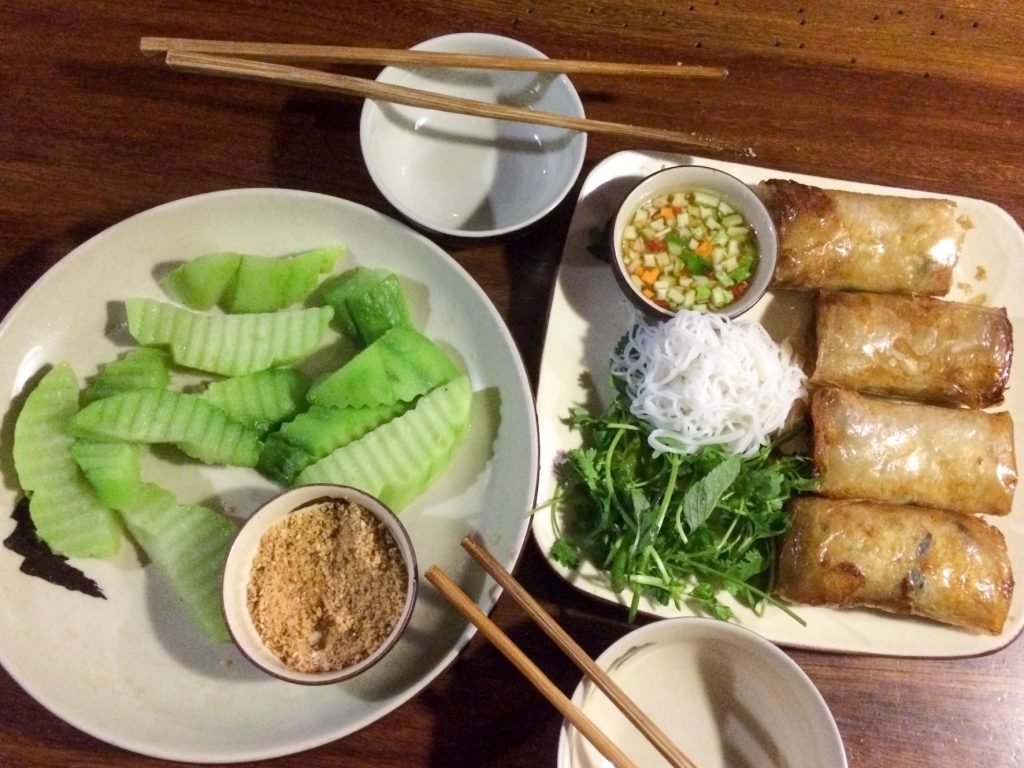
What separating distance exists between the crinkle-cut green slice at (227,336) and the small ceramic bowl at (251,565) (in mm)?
376

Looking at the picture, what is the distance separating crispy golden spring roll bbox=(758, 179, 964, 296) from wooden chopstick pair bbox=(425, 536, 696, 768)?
112cm

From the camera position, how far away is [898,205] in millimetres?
2109

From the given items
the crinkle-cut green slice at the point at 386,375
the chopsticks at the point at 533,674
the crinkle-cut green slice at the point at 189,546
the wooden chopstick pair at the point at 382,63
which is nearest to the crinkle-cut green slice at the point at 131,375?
the crinkle-cut green slice at the point at 189,546

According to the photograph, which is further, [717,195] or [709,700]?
[717,195]

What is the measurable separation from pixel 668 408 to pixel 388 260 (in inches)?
32.4

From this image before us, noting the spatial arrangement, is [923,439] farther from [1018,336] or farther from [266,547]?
[266,547]

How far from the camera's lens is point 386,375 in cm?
180

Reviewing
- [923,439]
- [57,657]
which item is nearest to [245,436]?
[57,657]

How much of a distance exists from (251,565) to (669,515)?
1.00m

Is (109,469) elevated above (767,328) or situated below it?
below

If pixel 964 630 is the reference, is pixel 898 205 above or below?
above

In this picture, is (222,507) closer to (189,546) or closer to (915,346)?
(189,546)

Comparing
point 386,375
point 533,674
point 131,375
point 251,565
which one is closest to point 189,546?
point 251,565

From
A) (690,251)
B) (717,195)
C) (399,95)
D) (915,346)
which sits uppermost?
(399,95)
